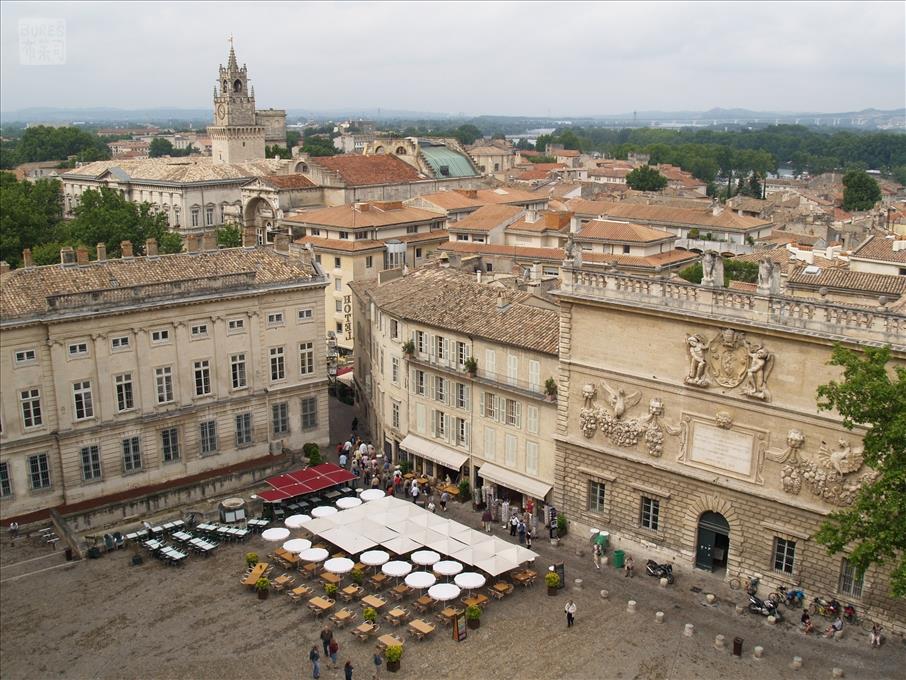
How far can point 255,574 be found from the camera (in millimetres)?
36656

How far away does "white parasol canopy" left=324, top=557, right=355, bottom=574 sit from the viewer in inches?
1398

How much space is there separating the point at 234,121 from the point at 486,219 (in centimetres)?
7561

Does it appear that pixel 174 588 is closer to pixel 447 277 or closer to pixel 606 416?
pixel 606 416

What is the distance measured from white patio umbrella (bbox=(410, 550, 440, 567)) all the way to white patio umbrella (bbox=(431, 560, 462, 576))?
206 millimetres

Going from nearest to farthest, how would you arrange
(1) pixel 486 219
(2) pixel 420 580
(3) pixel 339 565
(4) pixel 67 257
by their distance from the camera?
(2) pixel 420 580 < (3) pixel 339 565 < (4) pixel 67 257 < (1) pixel 486 219

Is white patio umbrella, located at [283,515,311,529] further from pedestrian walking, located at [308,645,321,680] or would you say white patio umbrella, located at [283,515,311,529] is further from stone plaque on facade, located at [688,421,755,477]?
stone plaque on facade, located at [688,421,755,477]

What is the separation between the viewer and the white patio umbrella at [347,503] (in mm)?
41475

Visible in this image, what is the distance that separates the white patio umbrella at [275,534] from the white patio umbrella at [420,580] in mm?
6822

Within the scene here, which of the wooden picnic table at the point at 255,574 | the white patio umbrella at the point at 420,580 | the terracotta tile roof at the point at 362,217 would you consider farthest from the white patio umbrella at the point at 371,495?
the terracotta tile roof at the point at 362,217

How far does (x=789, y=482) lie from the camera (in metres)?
33.5

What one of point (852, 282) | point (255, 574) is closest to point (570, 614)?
point (255, 574)

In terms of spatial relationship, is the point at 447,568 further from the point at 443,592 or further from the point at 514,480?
the point at 514,480

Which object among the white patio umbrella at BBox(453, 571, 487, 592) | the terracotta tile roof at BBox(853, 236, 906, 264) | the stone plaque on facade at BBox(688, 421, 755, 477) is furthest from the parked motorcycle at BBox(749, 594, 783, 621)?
the terracotta tile roof at BBox(853, 236, 906, 264)

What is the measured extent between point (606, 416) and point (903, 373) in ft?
45.0
